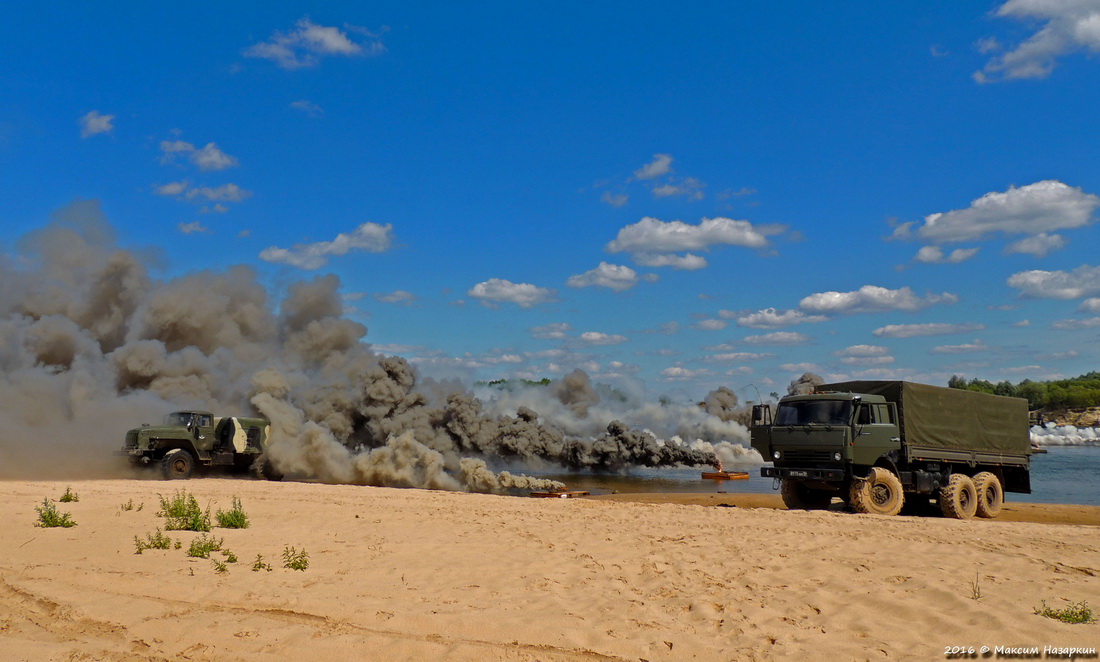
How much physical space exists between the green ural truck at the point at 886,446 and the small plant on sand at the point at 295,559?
11710mm

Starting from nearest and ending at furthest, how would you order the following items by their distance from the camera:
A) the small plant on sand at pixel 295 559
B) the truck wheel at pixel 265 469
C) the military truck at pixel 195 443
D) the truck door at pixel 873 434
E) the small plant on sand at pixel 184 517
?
the small plant on sand at pixel 295 559
the small plant on sand at pixel 184 517
the truck door at pixel 873 434
the military truck at pixel 195 443
the truck wheel at pixel 265 469

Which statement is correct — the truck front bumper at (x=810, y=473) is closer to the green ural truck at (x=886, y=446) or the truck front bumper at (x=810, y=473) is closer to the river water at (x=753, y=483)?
the green ural truck at (x=886, y=446)

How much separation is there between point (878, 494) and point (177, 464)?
2194 cm

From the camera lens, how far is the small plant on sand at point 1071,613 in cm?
741

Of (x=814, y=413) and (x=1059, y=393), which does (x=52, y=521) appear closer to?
(x=814, y=413)

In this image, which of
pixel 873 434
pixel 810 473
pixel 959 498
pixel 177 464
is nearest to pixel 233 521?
pixel 810 473

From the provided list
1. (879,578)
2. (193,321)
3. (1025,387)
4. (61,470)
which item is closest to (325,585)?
(879,578)

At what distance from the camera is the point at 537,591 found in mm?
8703

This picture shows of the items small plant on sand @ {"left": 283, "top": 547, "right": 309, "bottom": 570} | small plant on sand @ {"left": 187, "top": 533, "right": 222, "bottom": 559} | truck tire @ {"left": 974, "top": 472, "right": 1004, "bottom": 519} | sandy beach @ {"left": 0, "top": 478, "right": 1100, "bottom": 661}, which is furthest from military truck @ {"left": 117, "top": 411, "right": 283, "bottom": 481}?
truck tire @ {"left": 974, "top": 472, "right": 1004, "bottom": 519}

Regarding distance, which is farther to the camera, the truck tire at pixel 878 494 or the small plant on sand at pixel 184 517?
the truck tire at pixel 878 494

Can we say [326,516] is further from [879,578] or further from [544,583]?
[879,578]

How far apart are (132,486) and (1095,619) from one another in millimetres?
20848

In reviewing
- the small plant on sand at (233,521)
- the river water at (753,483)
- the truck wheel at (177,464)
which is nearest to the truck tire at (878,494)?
the small plant on sand at (233,521)

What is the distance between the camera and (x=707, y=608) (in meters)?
8.00
